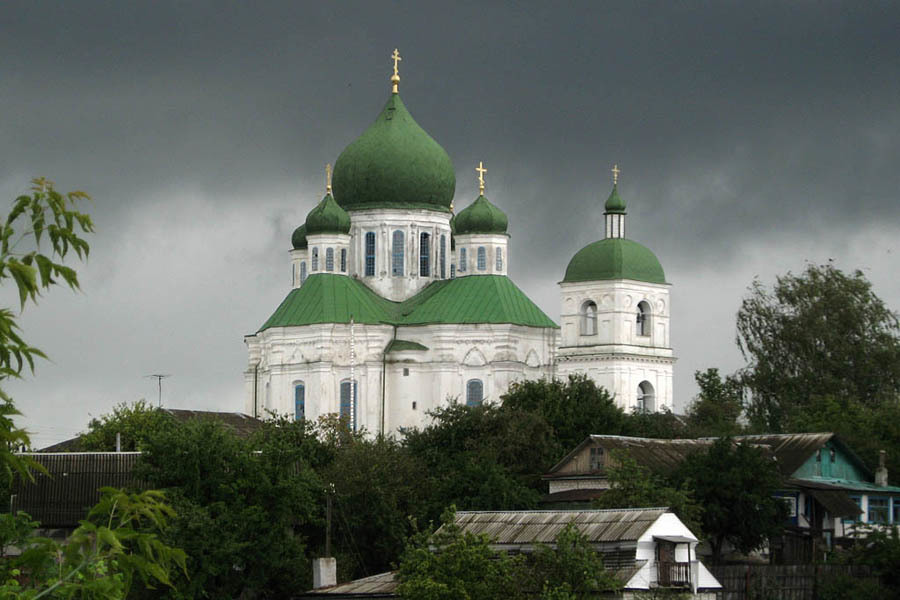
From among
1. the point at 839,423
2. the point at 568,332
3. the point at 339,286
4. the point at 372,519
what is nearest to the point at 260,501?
the point at 372,519

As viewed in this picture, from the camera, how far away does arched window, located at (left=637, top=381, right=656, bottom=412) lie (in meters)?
77.5

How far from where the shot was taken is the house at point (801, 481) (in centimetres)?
4072

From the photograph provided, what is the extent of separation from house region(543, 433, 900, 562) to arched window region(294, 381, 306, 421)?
26068 millimetres

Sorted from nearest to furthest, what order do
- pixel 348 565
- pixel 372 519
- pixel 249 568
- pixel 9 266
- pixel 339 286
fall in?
pixel 9 266 → pixel 249 568 → pixel 348 565 → pixel 372 519 → pixel 339 286

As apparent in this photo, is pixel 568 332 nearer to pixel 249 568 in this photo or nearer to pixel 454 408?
pixel 454 408

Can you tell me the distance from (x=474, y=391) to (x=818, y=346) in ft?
40.2

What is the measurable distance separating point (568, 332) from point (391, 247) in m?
10.3

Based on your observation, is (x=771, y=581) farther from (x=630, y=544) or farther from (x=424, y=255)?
(x=424, y=255)

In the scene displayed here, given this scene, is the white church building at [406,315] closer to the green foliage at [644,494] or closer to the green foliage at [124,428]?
the green foliage at [124,428]

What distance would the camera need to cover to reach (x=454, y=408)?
5112 centimetres

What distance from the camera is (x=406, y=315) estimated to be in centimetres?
7156

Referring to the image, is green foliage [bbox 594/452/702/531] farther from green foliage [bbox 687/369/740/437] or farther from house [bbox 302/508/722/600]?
green foliage [bbox 687/369/740/437]

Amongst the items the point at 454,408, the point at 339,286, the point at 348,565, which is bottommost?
the point at 348,565

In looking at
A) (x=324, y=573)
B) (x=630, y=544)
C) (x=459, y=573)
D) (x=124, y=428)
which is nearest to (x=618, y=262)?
(x=124, y=428)
